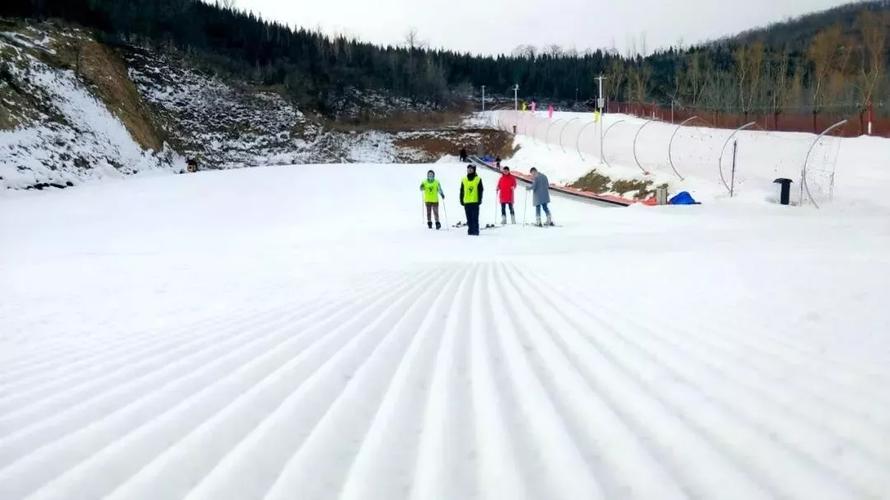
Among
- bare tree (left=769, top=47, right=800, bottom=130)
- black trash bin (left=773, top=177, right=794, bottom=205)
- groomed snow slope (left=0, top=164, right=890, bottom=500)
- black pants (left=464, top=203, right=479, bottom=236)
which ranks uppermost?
bare tree (left=769, top=47, right=800, bottom=130)

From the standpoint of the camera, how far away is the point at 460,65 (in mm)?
106938

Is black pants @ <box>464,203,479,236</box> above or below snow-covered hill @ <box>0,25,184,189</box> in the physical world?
below

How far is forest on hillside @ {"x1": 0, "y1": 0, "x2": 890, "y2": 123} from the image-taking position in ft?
174

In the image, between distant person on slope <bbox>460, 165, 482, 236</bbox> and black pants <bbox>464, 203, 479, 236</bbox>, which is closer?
distant person on slope <bbox>460, 165, 482, 236</bbox>

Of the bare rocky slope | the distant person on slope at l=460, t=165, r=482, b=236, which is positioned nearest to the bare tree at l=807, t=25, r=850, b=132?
the bare rocky slope

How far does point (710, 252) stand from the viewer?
27.5 ft

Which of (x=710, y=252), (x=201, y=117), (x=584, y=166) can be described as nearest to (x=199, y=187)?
(x=584, y=166)

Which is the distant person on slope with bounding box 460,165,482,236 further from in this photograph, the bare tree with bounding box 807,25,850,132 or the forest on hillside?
the bare tree with bounding box 807,25,850,132

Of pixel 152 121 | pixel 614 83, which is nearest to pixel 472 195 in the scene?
pixel 152 121

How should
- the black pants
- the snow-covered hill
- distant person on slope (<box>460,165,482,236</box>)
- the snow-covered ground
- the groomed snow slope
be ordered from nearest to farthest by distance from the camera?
1. the groomed snow slope
2. distant person on slope (<box>460,165,482,236</box>)
3. the black pants
4. the snow-covered ground
5. the snow-covered hill

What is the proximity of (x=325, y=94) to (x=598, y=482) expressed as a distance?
75.7 m

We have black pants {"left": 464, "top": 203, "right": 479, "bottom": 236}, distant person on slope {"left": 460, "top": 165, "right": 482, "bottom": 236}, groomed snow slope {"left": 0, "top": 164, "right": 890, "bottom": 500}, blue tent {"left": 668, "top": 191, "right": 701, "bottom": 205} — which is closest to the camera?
groomed snow slope {"left": 0, "top": 164, "right": 890, "bottom": 500}

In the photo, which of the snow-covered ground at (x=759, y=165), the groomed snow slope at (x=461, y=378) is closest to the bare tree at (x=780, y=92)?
the snow-covered ground at (x=759, y=165)

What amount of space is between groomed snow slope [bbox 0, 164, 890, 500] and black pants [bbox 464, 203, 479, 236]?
176 inches
